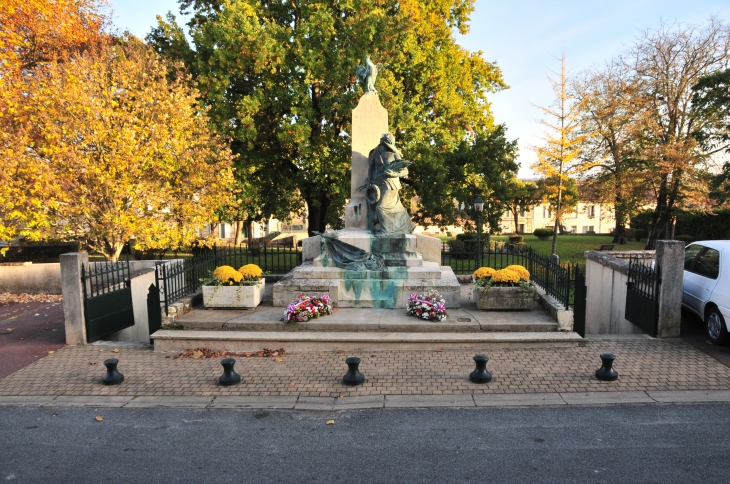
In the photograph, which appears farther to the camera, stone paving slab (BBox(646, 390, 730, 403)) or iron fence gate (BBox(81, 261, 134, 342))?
iron fence gate (BBox(81, 261, 134, 342))

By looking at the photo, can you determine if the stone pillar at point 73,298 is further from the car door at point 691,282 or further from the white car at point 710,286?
the car door at point 691,282

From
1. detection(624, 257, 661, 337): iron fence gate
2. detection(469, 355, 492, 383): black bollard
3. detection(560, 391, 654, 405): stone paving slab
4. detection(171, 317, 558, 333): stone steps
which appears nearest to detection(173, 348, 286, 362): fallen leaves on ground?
detection(171, 317, 558, 333): stone steps

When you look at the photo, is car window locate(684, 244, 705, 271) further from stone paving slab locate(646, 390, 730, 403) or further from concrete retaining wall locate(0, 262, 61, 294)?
concrete retaining wall locate(0, 262, 61, 294)

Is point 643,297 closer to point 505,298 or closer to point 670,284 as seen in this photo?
A: point 670,284

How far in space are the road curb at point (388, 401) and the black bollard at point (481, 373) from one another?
398 mm

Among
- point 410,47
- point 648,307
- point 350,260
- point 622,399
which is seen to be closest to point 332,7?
point 410,47

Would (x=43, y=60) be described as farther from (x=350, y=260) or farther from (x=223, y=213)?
(x=350, y=260)

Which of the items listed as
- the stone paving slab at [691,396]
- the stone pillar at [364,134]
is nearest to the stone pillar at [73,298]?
the stone pillar at [364,134]

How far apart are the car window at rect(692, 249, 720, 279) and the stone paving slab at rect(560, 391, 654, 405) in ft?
12.0

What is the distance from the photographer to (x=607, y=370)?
6.91 m

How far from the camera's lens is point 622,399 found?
6.29 metres

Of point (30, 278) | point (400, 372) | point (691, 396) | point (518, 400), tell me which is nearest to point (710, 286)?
point (691, 396)

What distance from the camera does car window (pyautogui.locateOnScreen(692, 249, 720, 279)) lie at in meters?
8.52

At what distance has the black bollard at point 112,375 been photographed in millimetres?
7062
